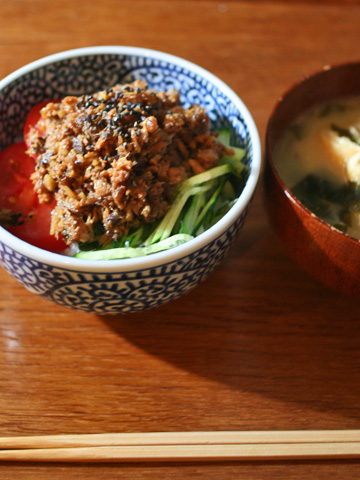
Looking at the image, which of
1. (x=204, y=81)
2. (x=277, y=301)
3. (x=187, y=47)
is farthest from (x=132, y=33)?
(x=277, y=301)

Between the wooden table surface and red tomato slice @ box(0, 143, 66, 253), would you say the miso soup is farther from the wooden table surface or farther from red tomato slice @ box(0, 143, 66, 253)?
red tomato slice @ box(0, 143, 66, 253)

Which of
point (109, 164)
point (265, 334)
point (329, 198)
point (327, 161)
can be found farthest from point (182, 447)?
point (327, 161)

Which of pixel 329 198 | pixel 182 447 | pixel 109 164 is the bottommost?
pixel 182 447

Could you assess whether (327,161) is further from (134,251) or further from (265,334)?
(134,251)

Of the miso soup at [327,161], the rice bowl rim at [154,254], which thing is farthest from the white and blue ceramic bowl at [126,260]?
the miso soup at [327,161]

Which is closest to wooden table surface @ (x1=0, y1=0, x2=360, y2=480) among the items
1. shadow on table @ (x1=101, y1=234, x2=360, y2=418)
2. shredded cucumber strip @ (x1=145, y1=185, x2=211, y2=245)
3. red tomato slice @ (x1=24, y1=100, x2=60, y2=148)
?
shadow on table @ (x1=101, y1=234, x2=360, y2=418)

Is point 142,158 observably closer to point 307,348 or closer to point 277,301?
point 277,301
